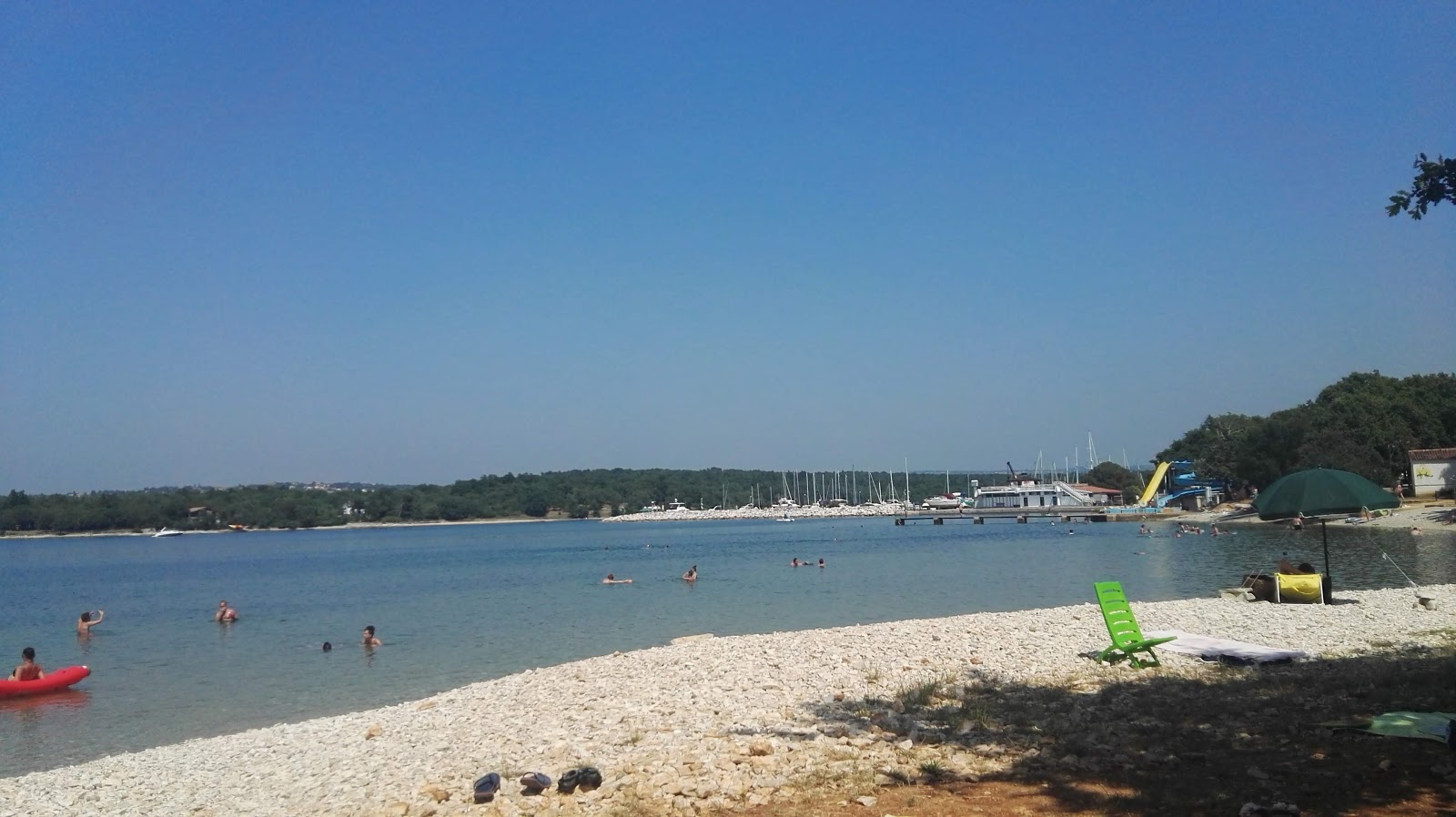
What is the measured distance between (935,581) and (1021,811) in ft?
100

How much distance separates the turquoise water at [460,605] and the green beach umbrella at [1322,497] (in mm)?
10619

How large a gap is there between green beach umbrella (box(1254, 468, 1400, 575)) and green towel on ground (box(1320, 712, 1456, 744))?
836 cm

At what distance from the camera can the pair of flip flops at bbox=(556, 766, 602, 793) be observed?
7.72 meters

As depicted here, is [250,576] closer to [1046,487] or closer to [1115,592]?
[1115,592]

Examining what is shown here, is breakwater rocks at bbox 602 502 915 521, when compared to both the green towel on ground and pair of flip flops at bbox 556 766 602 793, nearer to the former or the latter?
the green towel on ground

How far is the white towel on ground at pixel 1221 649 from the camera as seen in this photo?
38.6 ft

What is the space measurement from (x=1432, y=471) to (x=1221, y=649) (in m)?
65.5

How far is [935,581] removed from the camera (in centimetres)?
3597

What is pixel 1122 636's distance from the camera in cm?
1277

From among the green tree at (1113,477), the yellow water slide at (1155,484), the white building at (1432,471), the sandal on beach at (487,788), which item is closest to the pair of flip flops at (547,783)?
the sandal on beach at (487,788)

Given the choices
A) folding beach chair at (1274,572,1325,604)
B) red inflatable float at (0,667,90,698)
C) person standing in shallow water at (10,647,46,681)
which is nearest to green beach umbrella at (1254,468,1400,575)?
folding beach chair at (1274,572,1325,604)

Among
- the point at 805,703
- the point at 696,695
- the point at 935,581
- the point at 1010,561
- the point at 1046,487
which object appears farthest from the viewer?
the point at 1046,487

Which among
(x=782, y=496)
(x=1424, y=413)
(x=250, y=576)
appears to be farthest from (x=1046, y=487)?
(x=250, y=576)

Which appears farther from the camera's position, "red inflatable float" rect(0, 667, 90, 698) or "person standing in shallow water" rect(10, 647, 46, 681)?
"person standing in shallow water" rect(10, 647, 46, 681)
